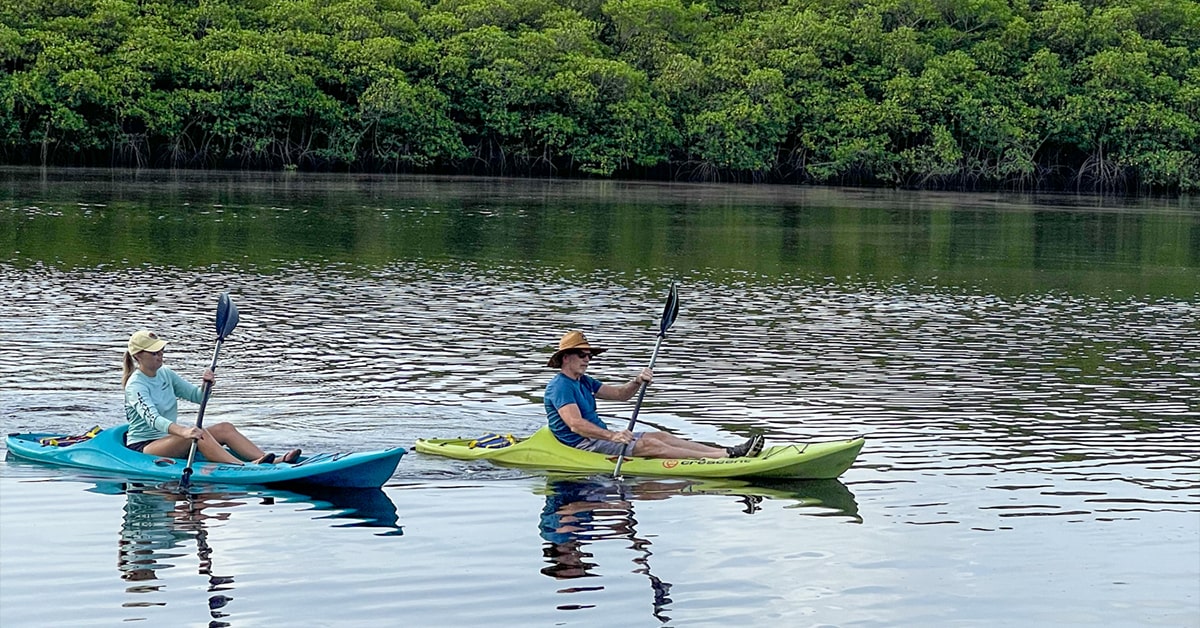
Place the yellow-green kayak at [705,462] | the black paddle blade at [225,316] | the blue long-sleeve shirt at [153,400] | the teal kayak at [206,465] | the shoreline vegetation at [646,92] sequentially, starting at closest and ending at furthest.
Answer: the teal kayak at [206,465] < the blue long-sleeve shirt at [153,400] < the yellow-green kayak at [705,462] < the black paddle blade at [225,316] < the shoreline vegetation at [646,92]

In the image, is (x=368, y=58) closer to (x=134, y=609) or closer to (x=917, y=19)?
(x=917, y=19)

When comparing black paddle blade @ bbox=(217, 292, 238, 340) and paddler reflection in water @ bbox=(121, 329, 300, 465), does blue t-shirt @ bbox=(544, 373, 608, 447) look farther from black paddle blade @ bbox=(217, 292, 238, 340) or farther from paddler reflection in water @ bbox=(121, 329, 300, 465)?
black paddle blade @ bbox=(217, 292, 238, 340)

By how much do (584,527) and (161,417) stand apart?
347 cm

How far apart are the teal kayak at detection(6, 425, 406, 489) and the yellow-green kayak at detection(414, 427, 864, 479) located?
1439 mm

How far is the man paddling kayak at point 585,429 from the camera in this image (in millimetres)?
14133

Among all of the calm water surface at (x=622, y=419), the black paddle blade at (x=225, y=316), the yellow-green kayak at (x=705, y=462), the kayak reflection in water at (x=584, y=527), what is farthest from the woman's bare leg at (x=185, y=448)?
the kayak reflection in water at (x=584, y=527)

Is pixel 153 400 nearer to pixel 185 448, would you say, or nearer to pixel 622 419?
pixel 185 448

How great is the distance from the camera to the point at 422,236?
4175 centimetres

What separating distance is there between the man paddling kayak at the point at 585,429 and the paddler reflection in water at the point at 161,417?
2157mm

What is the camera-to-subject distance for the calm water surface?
1070 centimetres

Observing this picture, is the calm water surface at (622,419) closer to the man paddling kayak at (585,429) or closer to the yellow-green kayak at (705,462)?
the yellow-green kayak at (705,462)

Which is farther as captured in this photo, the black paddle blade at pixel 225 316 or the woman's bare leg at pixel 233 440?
the black paddle blade at pixel 225 316

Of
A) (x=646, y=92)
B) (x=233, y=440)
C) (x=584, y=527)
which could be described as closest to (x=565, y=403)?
(x=584, y=527)

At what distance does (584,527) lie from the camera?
40.9ft
